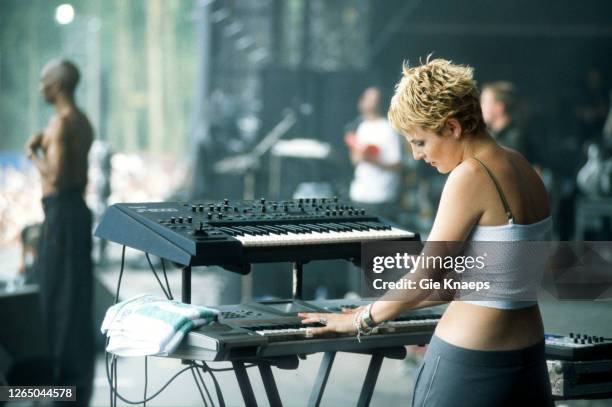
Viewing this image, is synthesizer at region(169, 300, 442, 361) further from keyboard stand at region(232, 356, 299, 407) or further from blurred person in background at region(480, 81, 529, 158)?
blurred person in background at region(480, 81, 529, 158)

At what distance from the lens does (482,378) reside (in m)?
2.63

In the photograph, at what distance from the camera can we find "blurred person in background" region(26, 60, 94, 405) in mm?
5824

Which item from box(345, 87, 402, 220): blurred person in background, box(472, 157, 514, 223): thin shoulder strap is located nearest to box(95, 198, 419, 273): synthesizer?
→ box(472, 157, 514, 223): thin shoulder strap

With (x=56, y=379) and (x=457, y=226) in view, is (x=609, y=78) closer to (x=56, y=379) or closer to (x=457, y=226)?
(x=56, y=379)

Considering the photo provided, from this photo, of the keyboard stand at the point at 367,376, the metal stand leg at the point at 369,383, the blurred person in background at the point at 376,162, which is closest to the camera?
the keyboard stand at the point at 367,376

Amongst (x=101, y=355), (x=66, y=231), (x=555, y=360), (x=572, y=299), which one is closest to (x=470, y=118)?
(x=555, y=360)

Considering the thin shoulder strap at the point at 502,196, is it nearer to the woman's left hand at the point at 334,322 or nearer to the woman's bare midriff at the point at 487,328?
the woman's bare midriff at the point at 487,328

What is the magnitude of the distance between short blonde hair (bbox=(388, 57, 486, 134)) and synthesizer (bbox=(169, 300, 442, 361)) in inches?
27.6

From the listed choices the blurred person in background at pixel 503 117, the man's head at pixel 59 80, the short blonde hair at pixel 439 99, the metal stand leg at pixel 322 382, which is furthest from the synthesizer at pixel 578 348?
the man's head at pixel 59 80

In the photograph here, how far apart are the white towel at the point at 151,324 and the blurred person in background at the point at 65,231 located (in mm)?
2819

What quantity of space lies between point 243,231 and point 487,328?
90 cm

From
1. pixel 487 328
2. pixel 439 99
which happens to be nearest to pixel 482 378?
pixel 487 328

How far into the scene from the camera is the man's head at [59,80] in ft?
19.2

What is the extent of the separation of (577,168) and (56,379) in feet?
20.2
